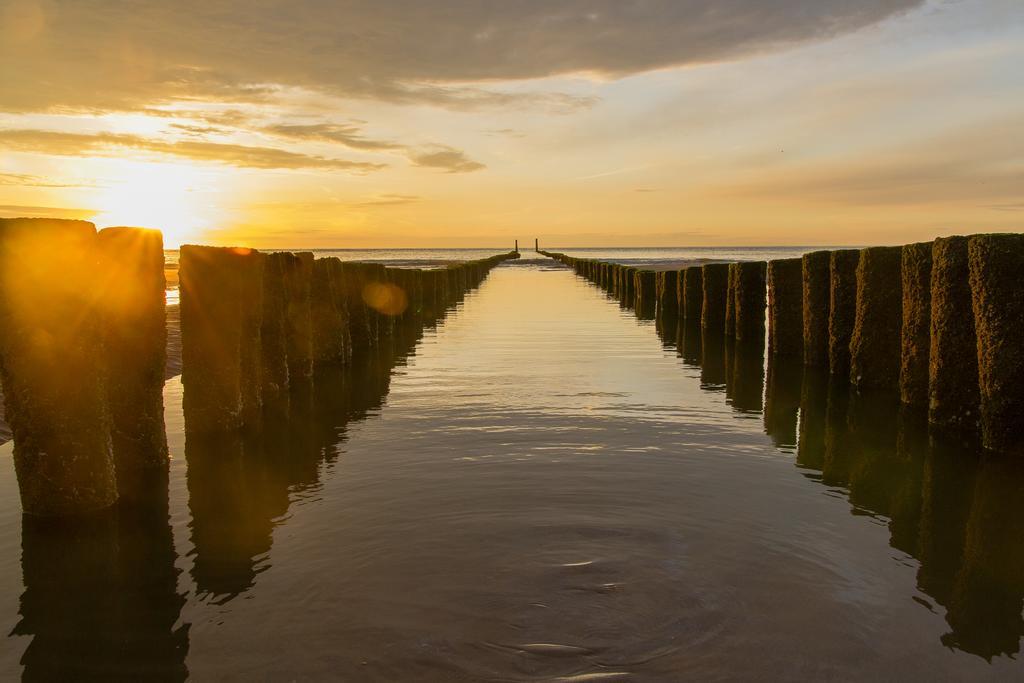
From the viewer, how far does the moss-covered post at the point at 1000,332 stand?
7110 mm

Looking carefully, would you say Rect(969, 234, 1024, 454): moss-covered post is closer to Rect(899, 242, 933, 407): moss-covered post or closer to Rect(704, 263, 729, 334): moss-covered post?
Rect(899, 242, 933, 407): moss-covered post

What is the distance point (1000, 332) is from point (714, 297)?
1189 centimetres

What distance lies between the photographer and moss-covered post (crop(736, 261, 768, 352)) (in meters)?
16.4

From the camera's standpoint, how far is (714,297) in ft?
62.4

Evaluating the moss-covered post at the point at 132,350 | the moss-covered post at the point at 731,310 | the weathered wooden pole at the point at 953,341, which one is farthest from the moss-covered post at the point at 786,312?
the moss-covered post at the point at 132,350

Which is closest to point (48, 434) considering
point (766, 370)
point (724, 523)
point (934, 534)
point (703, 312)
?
point (724, 523)

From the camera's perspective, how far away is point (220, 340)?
8.20 meters

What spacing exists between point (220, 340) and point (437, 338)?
926 centimetres

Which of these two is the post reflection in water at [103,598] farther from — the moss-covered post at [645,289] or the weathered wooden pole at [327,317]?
the moss-covered post at [645,289]

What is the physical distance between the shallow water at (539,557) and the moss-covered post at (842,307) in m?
2.85

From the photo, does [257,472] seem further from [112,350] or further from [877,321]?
[877,321]

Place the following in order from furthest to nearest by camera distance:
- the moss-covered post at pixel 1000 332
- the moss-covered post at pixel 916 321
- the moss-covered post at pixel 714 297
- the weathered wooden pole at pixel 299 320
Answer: the moss-covered post at pixel 714 297 → the weathered wooden pole at pixel 299 320 → the moss-covered post at pixel 916 321 → the moss-covered post at pixel 1000 332

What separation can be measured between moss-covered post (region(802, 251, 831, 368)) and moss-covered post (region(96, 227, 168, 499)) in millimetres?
9562

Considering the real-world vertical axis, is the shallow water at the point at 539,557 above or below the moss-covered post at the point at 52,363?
below
